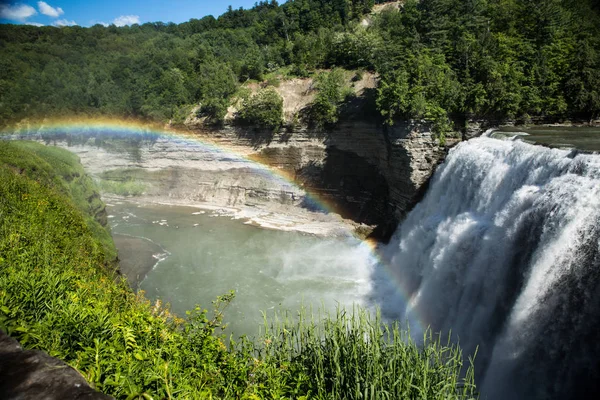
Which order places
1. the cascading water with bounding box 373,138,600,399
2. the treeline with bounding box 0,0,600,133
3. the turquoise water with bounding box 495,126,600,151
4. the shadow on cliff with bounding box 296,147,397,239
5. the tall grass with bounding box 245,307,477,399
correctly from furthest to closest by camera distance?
the shadow on cliff with bounding box 296,147,397,239 → the treeline with bounding box 0,0,600,133 → the turquoise water with bounding box 495,126,600,151 → the cascading water with bounding box 373,138,600,399 → the tall grass with bounding box 245,307,477,399

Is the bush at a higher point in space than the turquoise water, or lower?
higher

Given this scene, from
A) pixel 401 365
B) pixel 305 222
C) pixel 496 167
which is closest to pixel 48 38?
pixel 305 222

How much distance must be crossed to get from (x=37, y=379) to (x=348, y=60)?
37434 mm

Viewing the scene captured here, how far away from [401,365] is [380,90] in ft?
69.5

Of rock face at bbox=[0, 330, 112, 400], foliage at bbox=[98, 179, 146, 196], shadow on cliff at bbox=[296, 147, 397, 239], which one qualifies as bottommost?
Result: foliage at bbox=[98, 179, 146, 196]

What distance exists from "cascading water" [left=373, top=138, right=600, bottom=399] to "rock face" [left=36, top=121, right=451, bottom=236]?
16.7 feet

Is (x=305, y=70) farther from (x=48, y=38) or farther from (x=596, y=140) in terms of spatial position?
(x=48, y=38)

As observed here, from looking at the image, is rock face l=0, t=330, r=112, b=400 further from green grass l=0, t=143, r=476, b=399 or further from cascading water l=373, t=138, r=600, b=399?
cascading water l=373, t=138, r=600, b=399

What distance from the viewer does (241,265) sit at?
2411 cm

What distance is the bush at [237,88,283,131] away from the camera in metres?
33.4

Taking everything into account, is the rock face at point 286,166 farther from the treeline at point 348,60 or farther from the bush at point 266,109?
the treeline at point 348,60

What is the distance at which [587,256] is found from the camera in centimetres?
980

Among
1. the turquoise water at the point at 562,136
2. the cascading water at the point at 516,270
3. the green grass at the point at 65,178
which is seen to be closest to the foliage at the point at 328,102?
the cascading water at the point at 516,270

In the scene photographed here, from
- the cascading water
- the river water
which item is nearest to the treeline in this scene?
the cascading water
